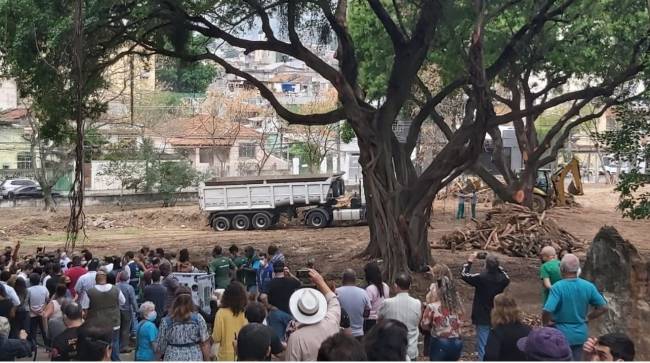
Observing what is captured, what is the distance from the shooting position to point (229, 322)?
7.18 metres

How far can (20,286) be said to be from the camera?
1045 centimetres

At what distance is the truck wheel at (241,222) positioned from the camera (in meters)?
31.5

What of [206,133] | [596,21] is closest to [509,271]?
[596,21]

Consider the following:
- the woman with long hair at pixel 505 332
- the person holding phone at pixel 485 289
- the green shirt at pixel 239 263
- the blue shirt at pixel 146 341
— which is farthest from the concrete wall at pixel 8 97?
the woman with long hair at pixel 505 332

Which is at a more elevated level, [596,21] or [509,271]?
[596,21]

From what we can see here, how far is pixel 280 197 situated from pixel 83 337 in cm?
2537

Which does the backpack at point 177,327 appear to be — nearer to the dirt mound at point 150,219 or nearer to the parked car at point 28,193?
the dirt mound at point 150,219

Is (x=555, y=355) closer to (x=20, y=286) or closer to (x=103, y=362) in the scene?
(x=103, y=362)

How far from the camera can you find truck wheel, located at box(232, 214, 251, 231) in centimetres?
3150

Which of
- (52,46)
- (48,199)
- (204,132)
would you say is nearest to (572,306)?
(52,46)

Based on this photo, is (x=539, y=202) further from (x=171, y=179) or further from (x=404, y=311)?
(x=404, y=311)

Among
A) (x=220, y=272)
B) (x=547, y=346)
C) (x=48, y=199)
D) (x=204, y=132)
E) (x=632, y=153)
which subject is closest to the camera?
(x=547, y=346)

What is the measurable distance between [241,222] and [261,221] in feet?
2.73

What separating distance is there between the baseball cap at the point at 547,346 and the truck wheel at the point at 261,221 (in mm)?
26210
